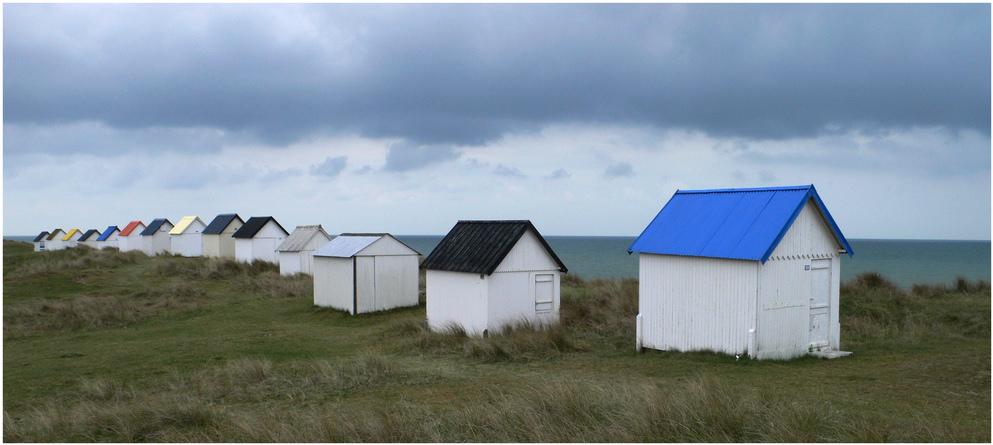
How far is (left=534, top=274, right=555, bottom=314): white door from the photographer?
19.3 metres

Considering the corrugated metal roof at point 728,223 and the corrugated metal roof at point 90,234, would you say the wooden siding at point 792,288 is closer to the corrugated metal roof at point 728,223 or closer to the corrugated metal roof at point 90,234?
the corrugated metal roof at point 728,223

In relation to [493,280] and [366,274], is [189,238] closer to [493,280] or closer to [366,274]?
[366,274]

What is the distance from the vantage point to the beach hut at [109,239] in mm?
82125

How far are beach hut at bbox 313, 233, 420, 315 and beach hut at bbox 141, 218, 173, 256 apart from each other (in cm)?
4748

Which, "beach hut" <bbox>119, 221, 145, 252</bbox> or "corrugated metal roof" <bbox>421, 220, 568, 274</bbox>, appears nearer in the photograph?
"corrugated metal roof" <bbox>421, 220, 568, 274</bbox>

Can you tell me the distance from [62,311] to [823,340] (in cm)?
2426

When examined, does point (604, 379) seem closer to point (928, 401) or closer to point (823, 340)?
point (928, 401)

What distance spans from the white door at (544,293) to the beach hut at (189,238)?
160 ft

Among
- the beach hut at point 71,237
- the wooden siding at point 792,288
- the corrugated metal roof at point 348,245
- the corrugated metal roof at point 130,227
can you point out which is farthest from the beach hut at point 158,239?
the wooden siding at point 792,288

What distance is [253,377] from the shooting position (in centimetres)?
1259

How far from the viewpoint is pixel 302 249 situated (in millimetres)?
36594

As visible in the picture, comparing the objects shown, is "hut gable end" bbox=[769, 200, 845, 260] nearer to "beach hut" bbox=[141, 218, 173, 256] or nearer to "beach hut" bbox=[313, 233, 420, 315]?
"beach hut" bbox=[313, 233, 420, 315]

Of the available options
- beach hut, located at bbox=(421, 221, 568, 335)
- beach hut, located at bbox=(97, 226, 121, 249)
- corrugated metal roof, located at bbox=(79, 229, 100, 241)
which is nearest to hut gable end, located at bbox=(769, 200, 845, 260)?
beach hut, located at bbox=(421, 221, 568, 335)

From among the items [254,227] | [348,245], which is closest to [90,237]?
[254,227]
